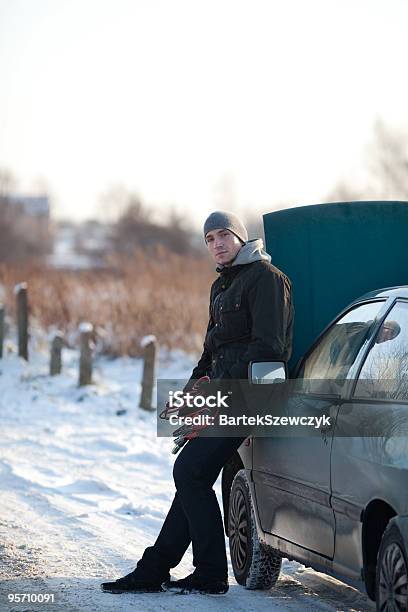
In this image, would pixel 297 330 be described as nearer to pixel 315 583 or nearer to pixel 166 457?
pixel 315 583

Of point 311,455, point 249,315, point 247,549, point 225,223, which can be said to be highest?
point 225,223

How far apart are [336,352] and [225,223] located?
37.0 inches

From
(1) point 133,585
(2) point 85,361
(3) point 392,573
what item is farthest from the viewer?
(2) point 85,361

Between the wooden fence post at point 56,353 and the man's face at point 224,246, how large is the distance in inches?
474

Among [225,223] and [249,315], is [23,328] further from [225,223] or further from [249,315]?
[249,315]

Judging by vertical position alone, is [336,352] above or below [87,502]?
above

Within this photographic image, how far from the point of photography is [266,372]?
546 centimetres

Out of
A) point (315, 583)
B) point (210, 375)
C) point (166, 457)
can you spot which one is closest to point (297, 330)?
point (210, 375)

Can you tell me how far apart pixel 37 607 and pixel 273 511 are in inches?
49.4

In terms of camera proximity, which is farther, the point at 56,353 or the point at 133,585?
the point at 56,353

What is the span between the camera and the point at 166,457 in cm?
1175

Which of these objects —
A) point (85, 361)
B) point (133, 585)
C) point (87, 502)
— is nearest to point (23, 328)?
point (85, 361)

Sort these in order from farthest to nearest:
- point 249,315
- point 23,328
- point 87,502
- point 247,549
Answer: point 23,328 → point 87,502 → point 247,549 → point 249,315

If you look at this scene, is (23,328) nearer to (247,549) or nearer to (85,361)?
(85,361)
